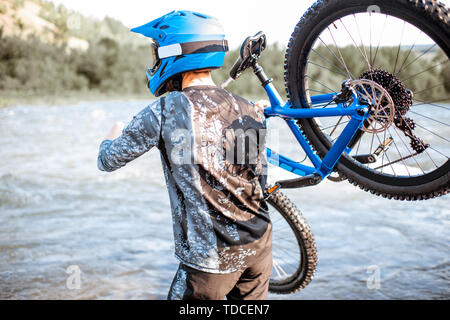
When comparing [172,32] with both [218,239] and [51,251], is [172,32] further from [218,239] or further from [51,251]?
[51,251]

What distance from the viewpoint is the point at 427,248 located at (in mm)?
7398

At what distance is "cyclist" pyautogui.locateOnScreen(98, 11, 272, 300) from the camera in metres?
2.37

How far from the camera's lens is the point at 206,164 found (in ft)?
7.83

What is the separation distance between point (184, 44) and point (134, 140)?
0.63 metres

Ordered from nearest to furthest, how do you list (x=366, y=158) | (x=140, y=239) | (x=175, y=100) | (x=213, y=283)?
(x=175, y=100) < (x=213, y=283) < (x=366, y=158) < (x=140, y=239)

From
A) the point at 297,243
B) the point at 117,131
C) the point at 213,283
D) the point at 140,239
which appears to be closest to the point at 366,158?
the point at 213,283

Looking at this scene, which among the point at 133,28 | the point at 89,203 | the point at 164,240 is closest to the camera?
the point at 133,28

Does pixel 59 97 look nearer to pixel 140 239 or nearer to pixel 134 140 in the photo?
pixel 140 239

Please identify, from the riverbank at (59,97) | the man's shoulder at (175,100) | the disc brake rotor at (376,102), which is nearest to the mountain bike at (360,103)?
the disc brake rotor at (376,102)

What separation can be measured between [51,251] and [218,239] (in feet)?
20.4

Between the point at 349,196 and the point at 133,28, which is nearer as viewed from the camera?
→ the point at 133,28

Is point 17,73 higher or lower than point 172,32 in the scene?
higher

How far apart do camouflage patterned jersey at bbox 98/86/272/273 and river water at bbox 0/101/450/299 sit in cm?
108

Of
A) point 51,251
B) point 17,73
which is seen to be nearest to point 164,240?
point 51,251
